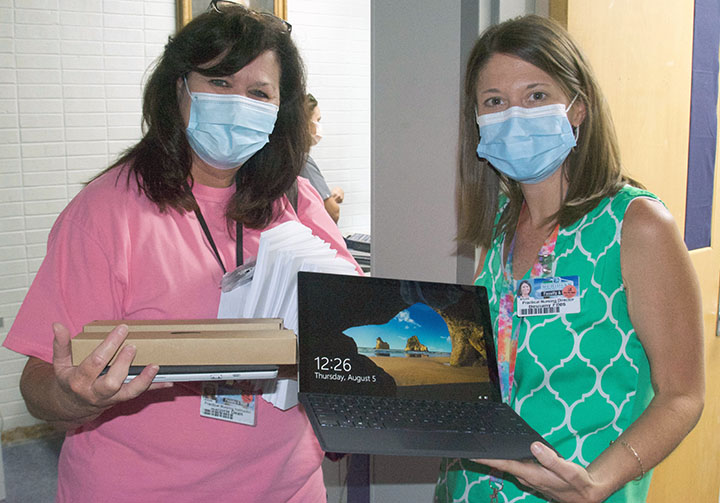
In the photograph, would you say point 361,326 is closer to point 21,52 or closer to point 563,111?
point 563,111

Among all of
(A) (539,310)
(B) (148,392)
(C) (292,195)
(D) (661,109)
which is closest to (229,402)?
(B) (148,392)

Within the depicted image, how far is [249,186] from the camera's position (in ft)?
5.16

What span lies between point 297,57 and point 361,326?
749 mm

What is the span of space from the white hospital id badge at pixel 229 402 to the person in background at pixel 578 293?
48 cm

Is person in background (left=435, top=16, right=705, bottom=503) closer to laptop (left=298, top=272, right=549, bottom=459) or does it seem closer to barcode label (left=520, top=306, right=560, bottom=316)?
barcode label (left=520, top=306, right=560, bottom=316)

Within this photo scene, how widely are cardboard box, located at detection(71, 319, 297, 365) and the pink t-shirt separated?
0.19m

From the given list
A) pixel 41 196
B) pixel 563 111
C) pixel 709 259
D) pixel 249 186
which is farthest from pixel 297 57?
pixel 41 196

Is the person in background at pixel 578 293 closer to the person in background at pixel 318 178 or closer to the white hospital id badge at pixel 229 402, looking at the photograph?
the white hospital id badge at pixel 229 402

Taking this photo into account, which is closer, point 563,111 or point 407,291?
point 407,291

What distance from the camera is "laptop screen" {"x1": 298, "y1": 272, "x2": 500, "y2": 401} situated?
3.90 feet

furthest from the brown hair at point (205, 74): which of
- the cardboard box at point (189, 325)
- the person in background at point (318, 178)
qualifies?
the person in background at point (318, 178)

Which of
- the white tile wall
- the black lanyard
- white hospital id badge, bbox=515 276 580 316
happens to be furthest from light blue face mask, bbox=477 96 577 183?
the white tile wall

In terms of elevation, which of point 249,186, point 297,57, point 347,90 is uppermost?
point 347,90

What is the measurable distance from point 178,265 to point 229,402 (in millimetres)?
304
